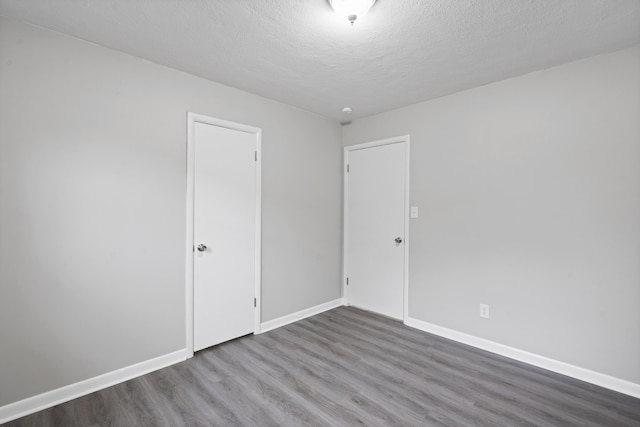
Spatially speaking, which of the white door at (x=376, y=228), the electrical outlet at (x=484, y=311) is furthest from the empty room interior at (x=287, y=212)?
the white door at (x=376, y=228)

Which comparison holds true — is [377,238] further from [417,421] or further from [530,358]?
[417,421]

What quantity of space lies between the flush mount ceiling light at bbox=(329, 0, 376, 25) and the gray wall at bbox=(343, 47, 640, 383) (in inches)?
67.2

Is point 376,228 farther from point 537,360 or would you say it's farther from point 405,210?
point 537,360

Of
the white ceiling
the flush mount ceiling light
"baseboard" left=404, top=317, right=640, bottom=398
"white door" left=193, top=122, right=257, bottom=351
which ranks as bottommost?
"baseboard" left=404, top=317, right=640, bottom=398

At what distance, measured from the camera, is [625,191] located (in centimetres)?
212

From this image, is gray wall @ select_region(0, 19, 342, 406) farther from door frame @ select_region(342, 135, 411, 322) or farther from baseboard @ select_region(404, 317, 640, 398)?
baseboard @ select_region(404, 317, 640, 398)

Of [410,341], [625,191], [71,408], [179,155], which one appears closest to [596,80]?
[625,191]

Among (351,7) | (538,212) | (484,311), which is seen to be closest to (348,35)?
(351,7)

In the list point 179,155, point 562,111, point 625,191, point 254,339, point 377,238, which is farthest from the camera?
point 377,238

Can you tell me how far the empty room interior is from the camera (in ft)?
6.09

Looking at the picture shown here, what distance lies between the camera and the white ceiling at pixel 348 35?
1711 mm

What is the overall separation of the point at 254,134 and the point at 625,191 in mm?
3087

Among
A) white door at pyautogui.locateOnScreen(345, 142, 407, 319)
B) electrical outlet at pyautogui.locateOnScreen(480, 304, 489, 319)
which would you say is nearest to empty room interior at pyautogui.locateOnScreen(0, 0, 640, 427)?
electrical outlet at pyautogui.locateOnScreen(480, 304, 489, 319)

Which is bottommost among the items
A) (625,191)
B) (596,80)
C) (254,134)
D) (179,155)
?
(625,191)
